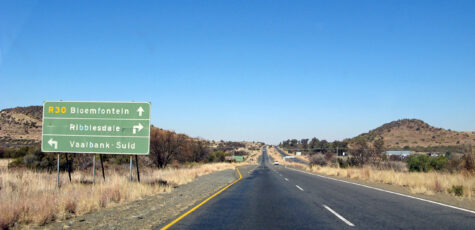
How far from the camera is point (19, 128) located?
57969 mm

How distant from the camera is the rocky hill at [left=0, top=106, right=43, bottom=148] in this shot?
51.0 meters

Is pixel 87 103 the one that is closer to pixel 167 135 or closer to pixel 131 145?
pixel 131 145

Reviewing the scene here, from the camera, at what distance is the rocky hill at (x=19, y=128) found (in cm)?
5103

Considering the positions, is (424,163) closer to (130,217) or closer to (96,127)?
(96,127)

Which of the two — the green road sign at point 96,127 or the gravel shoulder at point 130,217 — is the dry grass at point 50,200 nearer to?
the gravel shoulder at point 130,217

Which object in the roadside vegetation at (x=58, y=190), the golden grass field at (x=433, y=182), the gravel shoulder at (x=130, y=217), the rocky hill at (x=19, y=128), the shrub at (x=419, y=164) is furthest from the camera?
Answer: the rocky hill at (x=19, y=128)

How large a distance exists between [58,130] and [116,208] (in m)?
7.43

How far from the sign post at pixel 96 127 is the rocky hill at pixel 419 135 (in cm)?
7920

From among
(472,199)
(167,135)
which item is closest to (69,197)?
(472,199)

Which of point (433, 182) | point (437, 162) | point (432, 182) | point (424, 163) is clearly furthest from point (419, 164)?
point (433, 182)

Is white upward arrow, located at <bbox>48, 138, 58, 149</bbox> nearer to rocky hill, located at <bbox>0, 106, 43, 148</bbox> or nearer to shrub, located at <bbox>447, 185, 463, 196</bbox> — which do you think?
shrub, located at <bbox>447, 185, 463, 196</bbox>

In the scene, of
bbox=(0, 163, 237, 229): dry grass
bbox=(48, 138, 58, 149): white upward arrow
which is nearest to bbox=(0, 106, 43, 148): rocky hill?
bbox=(48, 138, 58, 149): white upward arrow

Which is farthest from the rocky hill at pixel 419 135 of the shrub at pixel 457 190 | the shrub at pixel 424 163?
the shrub at pixel 457 190

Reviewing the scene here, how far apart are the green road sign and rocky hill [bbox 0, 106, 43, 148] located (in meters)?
36.5
